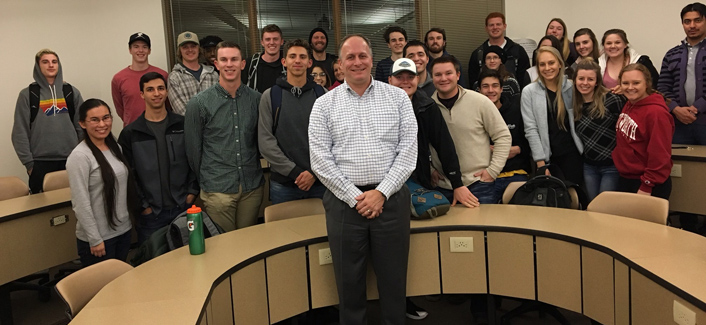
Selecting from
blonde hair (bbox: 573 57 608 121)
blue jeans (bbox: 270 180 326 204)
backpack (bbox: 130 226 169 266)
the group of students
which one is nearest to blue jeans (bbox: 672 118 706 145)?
the group of students

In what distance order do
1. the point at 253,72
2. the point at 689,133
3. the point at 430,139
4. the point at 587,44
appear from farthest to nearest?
the point at 587,44 → the point at 253,72 → the point at 689,133 → the point at 430,139

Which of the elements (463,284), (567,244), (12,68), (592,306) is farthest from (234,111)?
(12,68)

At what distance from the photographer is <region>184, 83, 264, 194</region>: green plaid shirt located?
3105 mm

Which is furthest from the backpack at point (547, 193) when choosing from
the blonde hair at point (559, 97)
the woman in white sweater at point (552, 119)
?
the blonde hair at point (559, 97)

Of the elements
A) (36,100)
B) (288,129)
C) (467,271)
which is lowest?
(467,271)

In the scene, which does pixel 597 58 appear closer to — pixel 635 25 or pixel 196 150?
pixel 635 25

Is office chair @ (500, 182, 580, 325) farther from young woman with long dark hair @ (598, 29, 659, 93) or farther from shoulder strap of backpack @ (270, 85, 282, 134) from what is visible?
shoulder strap of backpack @ (270, 85, 282, 134)

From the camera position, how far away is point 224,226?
3.23 metres

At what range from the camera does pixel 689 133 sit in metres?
4.28

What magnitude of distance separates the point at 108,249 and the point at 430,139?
188 centimetres

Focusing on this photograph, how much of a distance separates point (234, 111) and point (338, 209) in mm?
1094

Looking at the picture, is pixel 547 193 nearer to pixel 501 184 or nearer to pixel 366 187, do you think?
pixel 501 184

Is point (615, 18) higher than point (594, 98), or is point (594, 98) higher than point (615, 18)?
point (615, 18)

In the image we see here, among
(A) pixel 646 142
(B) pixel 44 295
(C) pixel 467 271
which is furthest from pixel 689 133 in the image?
(B) pixel 44 295
